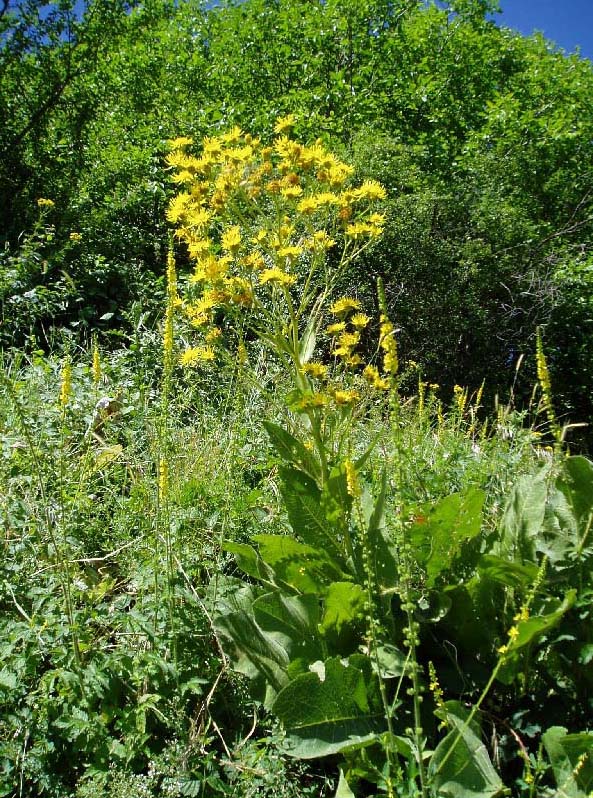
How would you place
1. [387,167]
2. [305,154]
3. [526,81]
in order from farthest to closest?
[526,81]
[387,167]
[305,154]

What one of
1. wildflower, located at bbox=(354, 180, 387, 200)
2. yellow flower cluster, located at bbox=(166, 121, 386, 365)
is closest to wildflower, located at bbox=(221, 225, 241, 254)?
yellow flower cluster, located at bbox=(166, 121, 386, 365)

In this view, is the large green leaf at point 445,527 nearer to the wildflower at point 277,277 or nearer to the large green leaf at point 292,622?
the large green leaf at point 292,622

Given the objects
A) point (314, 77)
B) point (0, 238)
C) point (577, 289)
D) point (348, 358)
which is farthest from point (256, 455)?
point (314, 77)

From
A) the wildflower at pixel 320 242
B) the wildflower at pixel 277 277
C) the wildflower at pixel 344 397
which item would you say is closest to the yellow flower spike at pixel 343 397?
the wildflower at pixel 344 397

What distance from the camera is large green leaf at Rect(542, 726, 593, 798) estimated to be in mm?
1214

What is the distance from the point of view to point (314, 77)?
874cm

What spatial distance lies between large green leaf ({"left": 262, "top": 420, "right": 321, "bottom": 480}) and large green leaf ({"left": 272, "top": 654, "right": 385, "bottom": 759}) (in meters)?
0.52

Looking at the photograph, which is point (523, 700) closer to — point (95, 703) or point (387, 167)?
point (95, 703)

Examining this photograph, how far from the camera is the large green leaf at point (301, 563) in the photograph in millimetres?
1657

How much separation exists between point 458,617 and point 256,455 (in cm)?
148

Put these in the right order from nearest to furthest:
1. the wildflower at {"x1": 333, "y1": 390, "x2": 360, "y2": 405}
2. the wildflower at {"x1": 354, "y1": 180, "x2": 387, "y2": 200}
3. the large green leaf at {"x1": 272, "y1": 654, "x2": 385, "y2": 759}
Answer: the large green leaf at {"x1": 272, "y1": 654, "x2": 385, "y2": 759}, the wildflower at {"x1": 333, "y1": 390, "x2": 360, "y2": 405}, the wildflower at {"x1": 354, "y1": 180, "x2": 387, "y2": 200}

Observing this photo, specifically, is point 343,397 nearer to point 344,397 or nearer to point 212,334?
point 344,397

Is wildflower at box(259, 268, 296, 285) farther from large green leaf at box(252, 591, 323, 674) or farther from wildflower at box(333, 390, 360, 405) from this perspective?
large green leaf at box(252, 591, 323, 674)

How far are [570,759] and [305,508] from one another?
766mm
